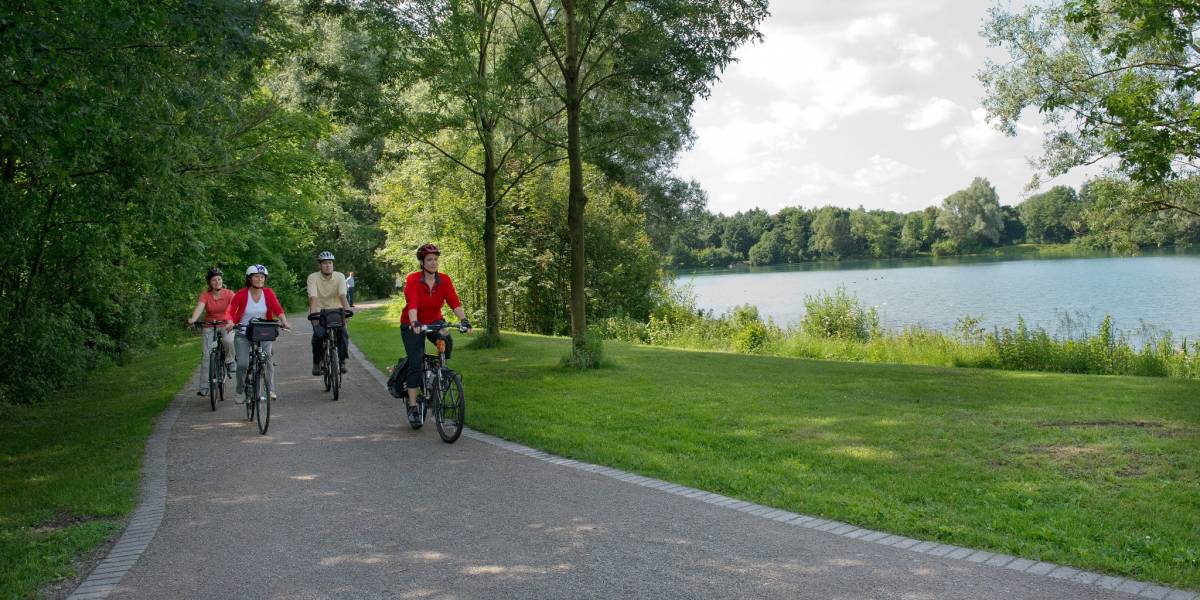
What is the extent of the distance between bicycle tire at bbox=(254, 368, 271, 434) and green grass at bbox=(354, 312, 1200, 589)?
2237 mm

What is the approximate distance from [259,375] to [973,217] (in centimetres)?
8866

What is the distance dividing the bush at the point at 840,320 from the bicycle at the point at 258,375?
15.2 metres

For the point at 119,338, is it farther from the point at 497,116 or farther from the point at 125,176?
the point at 125,176

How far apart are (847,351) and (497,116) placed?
32.1ft

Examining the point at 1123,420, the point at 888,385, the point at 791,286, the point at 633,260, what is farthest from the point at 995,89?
the point at 791,286

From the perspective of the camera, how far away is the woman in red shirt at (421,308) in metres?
8.95

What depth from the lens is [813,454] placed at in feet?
25.1

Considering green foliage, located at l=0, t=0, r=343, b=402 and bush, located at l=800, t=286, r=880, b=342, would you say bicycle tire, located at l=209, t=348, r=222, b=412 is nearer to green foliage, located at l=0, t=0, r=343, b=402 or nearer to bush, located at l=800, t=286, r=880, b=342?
green foliage, located at l=0, t=0, r=343, b=402

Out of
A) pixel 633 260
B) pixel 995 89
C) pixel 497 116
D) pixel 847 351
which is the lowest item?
pixel 847 351

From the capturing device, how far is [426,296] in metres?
9.08

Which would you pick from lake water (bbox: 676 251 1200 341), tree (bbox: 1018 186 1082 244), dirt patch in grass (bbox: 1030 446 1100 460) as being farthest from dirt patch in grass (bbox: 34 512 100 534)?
tree (bbox: 1018 186 1082 244)

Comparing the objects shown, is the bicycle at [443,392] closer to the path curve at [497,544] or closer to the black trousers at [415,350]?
the black trousers at [415,350]

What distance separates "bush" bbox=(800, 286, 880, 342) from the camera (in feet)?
72.4

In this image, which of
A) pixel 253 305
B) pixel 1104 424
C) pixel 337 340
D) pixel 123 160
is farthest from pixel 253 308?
pixel 1104 424
